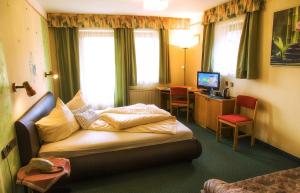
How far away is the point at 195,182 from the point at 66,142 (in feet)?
5.29

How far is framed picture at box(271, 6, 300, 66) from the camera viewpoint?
107 inches

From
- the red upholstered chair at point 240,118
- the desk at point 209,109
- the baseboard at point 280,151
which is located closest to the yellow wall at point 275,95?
the baseboard at point 280,151

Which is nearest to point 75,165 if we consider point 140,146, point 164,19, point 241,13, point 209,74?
point 140,146

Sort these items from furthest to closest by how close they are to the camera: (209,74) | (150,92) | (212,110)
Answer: (150,92)
(209,74)
(212,110)

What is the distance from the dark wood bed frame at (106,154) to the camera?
201cm

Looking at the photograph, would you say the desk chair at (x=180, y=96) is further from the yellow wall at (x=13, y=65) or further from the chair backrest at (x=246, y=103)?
the yellow wall at (x=13, y=65)

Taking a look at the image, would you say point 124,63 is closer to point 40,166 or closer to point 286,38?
point 286,38

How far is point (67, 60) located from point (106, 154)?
3168 mm

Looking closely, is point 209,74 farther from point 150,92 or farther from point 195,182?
point 195,182

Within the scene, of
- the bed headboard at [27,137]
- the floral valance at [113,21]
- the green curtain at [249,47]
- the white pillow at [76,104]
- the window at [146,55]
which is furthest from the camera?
the window at [146,55]

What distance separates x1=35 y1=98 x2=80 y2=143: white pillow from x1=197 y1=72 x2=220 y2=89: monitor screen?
2.89 meters

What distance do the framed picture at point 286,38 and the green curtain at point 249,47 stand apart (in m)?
0.32

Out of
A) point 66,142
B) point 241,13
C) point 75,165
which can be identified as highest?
point 241,13

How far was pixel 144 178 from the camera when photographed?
8.32ft
